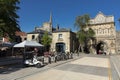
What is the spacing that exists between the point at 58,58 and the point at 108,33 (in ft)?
88.7

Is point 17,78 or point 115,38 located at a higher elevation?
point 115,38

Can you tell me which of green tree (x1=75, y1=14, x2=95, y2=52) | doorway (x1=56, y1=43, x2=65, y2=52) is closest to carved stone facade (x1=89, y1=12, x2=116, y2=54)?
green tree (x1=75, y1=14, x2=95, y2=52)

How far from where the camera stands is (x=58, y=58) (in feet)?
63.9

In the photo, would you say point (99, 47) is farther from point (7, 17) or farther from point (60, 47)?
point (7, 17)

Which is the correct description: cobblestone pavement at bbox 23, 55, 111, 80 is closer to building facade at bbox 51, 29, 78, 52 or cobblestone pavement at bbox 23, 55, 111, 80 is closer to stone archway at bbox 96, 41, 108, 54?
building facade at bbox 51, 29, 78, 52

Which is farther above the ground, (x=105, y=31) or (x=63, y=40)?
(x=105, y=31)

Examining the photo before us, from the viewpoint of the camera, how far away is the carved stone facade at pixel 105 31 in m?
40.3

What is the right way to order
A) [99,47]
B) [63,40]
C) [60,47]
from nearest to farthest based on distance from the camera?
[63,40] → [60,47] → [99,47]


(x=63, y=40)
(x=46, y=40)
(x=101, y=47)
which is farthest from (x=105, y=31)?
(x=46, y=40)

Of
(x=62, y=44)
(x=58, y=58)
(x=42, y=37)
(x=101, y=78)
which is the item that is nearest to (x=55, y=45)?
(x=62, y=44)

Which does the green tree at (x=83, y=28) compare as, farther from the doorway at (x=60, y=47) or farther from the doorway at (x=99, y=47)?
the doorway at (x=60, y=47)

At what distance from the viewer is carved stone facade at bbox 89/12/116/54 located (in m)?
40.3

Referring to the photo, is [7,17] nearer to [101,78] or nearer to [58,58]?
[58,58]

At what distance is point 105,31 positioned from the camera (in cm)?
4169
